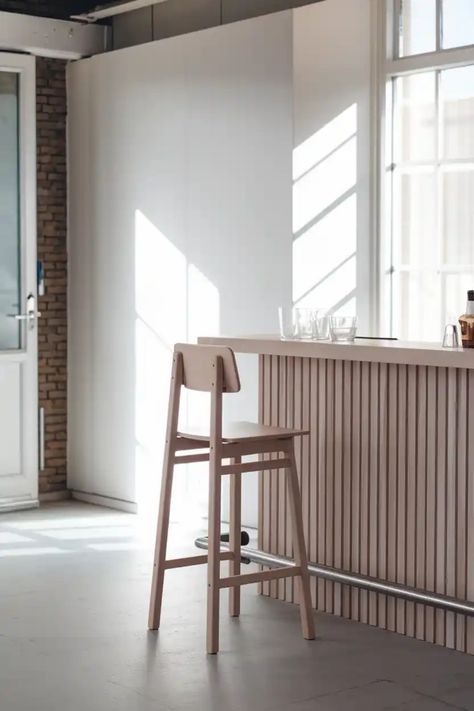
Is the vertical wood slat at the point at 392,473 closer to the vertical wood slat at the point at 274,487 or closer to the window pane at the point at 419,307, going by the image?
the vertical wood slat at the point at 274,487

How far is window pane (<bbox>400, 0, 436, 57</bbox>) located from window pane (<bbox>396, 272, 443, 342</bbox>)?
110 cm

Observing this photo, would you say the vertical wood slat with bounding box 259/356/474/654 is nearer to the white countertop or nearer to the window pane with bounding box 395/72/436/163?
the white countertop

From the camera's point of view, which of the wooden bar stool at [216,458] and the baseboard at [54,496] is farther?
the baseboard at [54,496]

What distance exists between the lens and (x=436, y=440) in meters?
4.73

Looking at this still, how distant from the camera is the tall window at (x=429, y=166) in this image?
19.4 ft

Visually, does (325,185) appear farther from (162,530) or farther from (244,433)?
(162,530)

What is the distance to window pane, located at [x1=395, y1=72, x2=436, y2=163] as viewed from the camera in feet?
19.9

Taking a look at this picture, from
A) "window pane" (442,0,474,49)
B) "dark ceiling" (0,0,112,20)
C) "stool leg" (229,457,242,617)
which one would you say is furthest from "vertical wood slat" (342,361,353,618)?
"dark ceiling" (0,0,112,20)

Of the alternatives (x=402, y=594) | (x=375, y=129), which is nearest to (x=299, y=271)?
(x=375, y=129)

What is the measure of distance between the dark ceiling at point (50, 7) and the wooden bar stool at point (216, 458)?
3953 millimetres

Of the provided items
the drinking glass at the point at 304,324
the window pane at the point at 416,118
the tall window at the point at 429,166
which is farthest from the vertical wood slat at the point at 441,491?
the window pane at the point at 416,118

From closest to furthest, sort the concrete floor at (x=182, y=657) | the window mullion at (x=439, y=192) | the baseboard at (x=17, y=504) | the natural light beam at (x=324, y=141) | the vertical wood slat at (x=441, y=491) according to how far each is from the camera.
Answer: the concrete floor at (x=182, y=657)
the vertical wood slat at (x=441, y=491)
the window mullion at (x=439, y=192)
the natural light beam at (x=324, y=141)
the baseboard at (x=17, y=504)

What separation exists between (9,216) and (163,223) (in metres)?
1.02

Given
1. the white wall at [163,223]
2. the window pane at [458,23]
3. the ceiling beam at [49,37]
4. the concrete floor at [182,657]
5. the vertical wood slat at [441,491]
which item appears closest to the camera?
the concrete floor at [182,657]
